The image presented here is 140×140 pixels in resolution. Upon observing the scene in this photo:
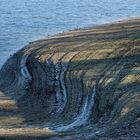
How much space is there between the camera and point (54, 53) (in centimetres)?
4353

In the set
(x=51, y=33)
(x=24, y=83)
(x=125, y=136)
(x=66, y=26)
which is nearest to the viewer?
(x=125, y=136)

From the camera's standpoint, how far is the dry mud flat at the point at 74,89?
2653 cm

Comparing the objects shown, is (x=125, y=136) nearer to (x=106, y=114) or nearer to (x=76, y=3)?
(x=106, y=114)

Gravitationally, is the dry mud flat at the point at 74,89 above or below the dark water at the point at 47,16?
above

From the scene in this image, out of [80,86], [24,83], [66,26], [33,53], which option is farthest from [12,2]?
[80,86]

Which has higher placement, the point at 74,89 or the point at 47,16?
the point at 74,89

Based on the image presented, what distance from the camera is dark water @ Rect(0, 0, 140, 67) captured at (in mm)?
56719

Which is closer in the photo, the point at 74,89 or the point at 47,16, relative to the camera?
the point at 74,89

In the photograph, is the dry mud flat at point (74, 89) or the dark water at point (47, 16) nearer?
the dry mud flat at point (74, 89)

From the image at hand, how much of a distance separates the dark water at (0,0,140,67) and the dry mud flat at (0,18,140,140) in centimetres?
643

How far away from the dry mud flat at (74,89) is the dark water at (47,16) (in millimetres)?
6426

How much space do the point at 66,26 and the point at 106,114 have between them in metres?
34.3

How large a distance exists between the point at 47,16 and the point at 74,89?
1407 inches

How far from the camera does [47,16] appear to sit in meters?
68.5
